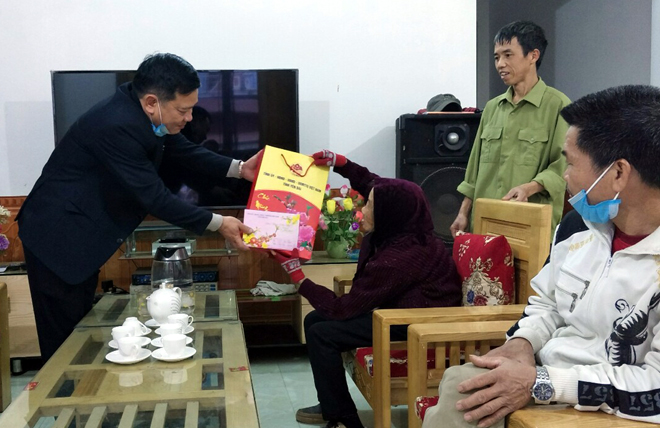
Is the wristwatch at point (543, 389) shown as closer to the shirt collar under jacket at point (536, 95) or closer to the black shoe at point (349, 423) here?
the black shoe at point (349, 423)

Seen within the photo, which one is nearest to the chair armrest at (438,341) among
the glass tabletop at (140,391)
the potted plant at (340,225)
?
the glass tabletop at (140,391)

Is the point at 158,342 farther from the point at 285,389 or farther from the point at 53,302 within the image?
the point at 285,389

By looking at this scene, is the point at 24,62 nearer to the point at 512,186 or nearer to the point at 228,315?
the point at 228,315

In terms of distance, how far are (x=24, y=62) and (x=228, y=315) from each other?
2.22 meters

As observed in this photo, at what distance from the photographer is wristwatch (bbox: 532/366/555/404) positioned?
122 cm

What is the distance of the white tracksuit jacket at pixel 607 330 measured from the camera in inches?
45.8

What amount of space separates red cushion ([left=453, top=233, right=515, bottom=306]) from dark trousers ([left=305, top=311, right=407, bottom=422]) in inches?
10.4

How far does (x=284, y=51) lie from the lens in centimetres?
367

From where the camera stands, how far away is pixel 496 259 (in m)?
2.07

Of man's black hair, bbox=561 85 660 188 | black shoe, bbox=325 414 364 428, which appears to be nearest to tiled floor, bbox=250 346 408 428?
black shoe, bbox=325 414 364 428

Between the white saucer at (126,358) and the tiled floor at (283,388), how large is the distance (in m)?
0.93

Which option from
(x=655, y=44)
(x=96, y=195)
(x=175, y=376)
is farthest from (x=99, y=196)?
(x=655, y=44)

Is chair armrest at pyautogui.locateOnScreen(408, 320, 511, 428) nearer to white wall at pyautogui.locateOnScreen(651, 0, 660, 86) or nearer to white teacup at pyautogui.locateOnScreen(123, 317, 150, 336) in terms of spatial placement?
white teacup at pyautogui.locateOnScreen(123, 317, 150, 336)

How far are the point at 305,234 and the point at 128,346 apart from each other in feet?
2.64
